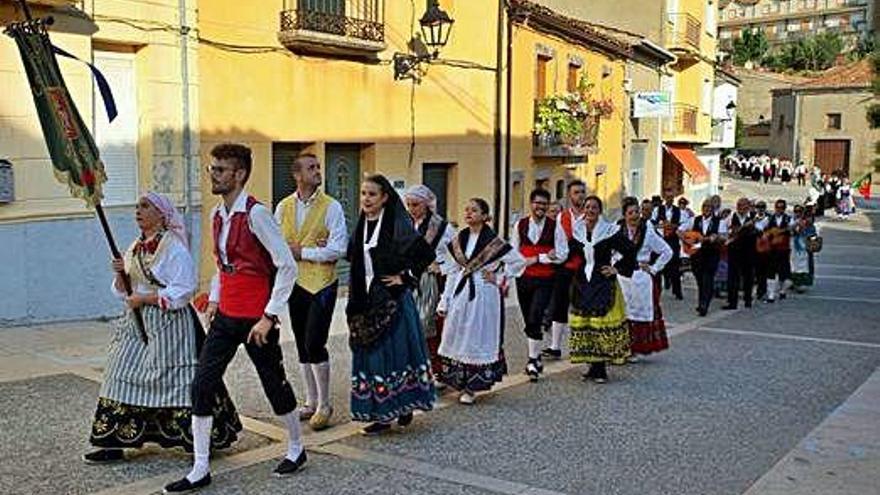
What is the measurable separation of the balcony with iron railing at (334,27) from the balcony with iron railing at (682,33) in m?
18.3

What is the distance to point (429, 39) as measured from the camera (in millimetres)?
15484

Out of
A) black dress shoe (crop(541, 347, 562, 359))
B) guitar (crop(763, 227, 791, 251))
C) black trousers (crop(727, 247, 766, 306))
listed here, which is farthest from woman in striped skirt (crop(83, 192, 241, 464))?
guitar (crop(763, 227, 791, 251))

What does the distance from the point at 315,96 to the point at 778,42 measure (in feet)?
311

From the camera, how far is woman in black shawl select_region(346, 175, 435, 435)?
20.2 feet

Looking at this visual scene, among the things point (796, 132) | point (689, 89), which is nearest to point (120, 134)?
point (689, 89)

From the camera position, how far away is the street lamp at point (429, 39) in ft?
49.1

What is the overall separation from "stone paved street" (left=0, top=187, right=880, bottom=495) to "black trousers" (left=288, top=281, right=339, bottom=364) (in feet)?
1.76

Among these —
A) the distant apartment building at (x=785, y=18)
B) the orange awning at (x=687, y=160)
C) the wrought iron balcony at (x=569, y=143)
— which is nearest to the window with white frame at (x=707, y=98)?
the orange awning at (x=687, y=160)

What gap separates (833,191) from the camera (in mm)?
39562

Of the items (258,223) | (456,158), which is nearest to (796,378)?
(258,223)

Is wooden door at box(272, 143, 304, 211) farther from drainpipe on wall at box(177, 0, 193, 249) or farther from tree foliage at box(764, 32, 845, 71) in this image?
tree foliage at box(764, 32, 845, 71)

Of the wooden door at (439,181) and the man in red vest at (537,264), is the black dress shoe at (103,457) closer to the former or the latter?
the man in red vest at (537,264)

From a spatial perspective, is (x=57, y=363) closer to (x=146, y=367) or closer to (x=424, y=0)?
(x=146, y=367)

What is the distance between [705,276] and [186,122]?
723cm
